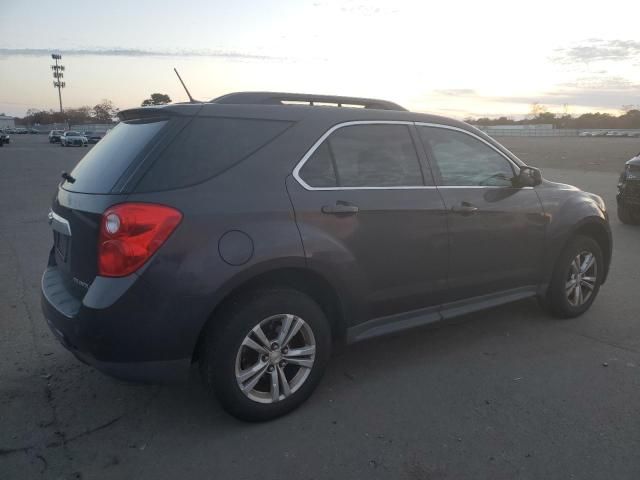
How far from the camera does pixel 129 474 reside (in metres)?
2.70

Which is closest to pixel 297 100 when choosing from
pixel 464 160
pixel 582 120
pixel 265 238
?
pixel 265 238

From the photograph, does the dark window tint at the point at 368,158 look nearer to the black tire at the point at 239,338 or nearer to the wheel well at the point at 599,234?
the black tire at the point at 239,338

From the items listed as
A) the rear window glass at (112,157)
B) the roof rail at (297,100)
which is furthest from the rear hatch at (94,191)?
the roof rail at (297,100)

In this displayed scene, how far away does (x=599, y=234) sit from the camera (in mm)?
4992

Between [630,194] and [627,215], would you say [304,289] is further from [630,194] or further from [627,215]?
[627,215]

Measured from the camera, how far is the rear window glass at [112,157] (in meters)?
2.97

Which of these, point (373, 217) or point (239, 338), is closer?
point (239, 338)

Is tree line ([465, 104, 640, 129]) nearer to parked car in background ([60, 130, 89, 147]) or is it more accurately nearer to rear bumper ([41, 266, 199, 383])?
parked car in background ([60, 130, 89, 147])

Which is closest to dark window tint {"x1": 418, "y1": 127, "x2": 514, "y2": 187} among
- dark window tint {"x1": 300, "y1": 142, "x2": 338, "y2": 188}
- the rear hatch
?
dark window tint {"x1": 300, "y1": 142, "x2": 338, "y2": 188}

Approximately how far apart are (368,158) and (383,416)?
1624 millimetres

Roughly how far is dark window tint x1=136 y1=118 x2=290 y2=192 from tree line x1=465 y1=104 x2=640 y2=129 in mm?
102805

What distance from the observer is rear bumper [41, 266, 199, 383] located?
2.73 meters

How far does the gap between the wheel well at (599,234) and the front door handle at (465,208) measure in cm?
139

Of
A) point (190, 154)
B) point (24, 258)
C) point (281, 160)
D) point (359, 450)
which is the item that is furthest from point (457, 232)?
point (24, 258)
